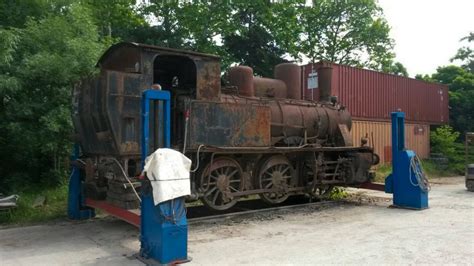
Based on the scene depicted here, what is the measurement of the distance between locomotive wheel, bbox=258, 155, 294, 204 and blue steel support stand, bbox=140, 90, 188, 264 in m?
3.94

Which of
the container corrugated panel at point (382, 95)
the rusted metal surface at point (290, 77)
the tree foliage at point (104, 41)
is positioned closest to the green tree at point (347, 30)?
the tree foliage at point (104, 41)

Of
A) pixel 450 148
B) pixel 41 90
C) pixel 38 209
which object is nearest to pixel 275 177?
pixel 38 209

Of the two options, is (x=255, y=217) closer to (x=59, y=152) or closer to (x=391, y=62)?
(x=59, y=152)

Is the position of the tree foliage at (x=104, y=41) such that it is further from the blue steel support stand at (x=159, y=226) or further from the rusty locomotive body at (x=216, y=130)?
the blue steel support stand at (x=159, y=226)

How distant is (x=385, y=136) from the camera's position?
19391 millimetres

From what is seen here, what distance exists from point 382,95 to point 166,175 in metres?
16.6

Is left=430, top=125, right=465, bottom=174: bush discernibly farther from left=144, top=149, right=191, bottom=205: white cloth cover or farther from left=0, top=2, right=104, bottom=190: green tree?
left=144, top=149, right=191, bottom=205: white cloth cover

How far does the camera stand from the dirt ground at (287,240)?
5.93m

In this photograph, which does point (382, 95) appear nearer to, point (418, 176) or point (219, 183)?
point (418, 176)

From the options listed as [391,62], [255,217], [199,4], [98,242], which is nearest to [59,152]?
[98,242]

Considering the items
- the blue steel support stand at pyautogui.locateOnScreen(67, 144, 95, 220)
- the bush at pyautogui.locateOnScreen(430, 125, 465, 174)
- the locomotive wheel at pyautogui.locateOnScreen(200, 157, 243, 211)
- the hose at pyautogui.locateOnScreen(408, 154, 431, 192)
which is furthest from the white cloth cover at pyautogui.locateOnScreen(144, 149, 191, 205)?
the bush at pyautogui.locateOnScreen(430, 125, 465, 174)

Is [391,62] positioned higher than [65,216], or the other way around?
[391,62]

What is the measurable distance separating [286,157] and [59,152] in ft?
17.2

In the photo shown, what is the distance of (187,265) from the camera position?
562 centimetres
